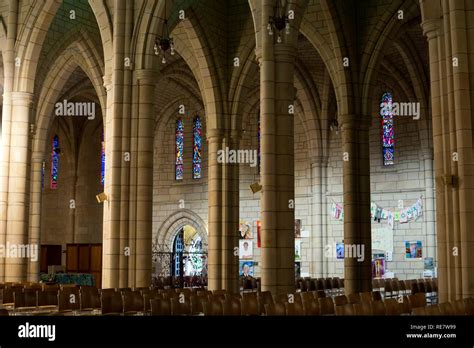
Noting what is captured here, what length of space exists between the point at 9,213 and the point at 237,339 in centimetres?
1471

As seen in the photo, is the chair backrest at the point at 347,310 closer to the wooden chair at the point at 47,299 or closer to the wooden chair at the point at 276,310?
the wooden chair at the point at 276,310

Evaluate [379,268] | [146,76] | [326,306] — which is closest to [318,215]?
[379,268]

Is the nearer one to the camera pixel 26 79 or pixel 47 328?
pixel 47 328

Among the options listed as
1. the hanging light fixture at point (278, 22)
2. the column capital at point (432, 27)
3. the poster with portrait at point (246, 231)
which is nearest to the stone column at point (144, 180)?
Result: the hanging light fixture at point (278, 22)

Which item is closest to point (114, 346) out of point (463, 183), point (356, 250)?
point (463, 183)

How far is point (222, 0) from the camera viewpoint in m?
22.1

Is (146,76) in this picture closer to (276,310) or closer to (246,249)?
(276,310)

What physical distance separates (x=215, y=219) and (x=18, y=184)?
6772 mm

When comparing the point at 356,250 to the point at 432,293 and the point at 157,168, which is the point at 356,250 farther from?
the point at 157,168

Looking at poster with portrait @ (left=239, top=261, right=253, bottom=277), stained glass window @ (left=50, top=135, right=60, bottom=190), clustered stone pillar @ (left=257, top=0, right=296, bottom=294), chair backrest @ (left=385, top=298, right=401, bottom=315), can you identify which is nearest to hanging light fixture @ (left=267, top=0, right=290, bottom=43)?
clustered stone pillar @ (left=257, top=0, right=296, bottom=294)

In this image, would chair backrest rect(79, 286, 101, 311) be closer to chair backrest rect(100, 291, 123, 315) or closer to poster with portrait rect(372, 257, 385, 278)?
chair backrest rect(100, 291, 123, 315)

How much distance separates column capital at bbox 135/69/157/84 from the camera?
Answer: 16453 millimetres

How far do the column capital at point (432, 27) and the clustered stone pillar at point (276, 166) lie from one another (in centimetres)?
289

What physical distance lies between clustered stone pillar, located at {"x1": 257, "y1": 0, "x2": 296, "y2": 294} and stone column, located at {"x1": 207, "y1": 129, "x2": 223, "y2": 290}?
8555mm
